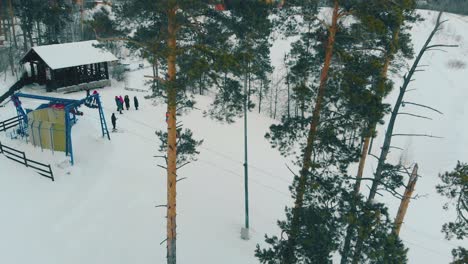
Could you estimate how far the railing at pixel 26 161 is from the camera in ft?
55.1

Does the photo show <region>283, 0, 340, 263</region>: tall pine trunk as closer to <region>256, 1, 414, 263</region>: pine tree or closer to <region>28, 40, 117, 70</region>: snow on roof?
<region>256, 1, 414, 263</region>: pine tree

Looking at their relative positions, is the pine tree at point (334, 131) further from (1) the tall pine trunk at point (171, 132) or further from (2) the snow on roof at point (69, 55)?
(2) the snow on roof at point (69, 55)

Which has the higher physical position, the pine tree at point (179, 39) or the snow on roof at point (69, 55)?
the pine tree at point (179, 39)

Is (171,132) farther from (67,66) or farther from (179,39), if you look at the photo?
(67,66)

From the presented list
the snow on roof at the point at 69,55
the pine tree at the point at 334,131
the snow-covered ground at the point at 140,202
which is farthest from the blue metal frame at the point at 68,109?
the pine tree at the point at 334,131

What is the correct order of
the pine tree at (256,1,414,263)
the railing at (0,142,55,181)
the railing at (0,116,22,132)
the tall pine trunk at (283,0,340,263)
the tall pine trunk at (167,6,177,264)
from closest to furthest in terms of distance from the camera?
the pine tree at (256,1,414,263) → the tall pine trunk at (167,6,177,264) → the tall pine trunk at (283,0,340,263) → the railing at (0,142,55,181) → the railing at (0,116,22,132)

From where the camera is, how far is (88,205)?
620 inches

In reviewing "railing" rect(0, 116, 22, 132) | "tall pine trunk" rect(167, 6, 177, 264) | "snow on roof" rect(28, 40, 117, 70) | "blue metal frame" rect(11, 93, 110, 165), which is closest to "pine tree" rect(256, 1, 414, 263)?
"tall pine trunk" rect(167, 6, 177, 264)

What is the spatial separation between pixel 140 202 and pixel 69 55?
18025 millimetres

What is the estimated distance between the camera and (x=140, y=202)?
16.5 meters

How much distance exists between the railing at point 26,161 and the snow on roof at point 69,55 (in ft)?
37.2

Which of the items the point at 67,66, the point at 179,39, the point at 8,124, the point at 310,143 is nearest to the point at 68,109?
the point at 8,124

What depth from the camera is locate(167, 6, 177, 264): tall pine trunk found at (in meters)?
9.07

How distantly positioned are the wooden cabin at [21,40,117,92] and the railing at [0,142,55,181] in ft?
37.2
